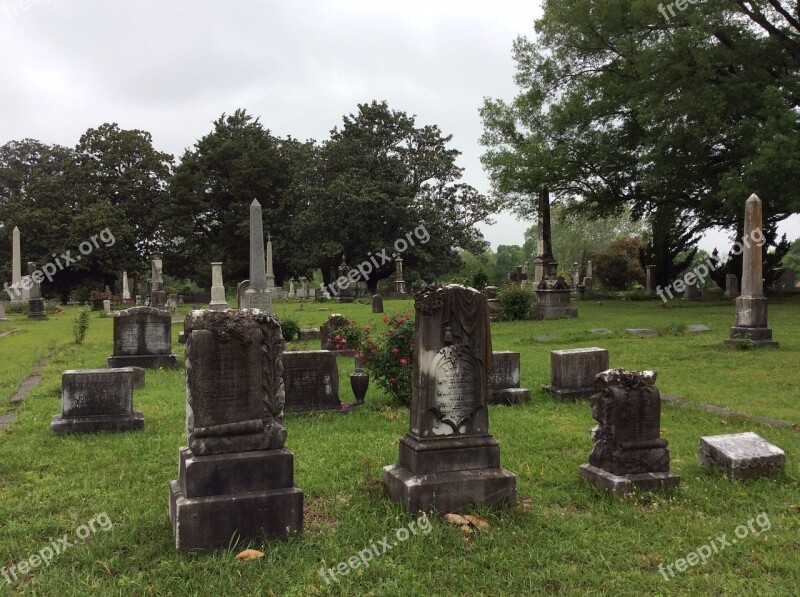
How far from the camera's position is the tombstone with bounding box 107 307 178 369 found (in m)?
11.8

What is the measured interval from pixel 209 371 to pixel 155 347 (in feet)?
28.9

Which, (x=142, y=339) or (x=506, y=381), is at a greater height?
(x=142, y=339)

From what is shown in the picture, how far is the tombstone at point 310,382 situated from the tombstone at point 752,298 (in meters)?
9.18

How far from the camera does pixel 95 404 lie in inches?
277

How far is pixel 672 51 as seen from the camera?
2012 centimetres

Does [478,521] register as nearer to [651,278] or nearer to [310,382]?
[310,382]

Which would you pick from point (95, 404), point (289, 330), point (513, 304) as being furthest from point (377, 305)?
point (95, 404)

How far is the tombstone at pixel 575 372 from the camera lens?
344 inches

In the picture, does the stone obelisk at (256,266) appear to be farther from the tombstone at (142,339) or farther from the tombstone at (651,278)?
the tombstone at (651,278)

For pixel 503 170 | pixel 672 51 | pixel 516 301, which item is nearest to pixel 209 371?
pixel 516 301

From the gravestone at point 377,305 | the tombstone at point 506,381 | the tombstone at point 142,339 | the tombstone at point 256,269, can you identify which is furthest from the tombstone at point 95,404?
the gravestone at point 377,305

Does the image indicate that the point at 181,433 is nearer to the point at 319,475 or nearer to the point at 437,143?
the point at 319,475

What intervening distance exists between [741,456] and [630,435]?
102 centimetres
